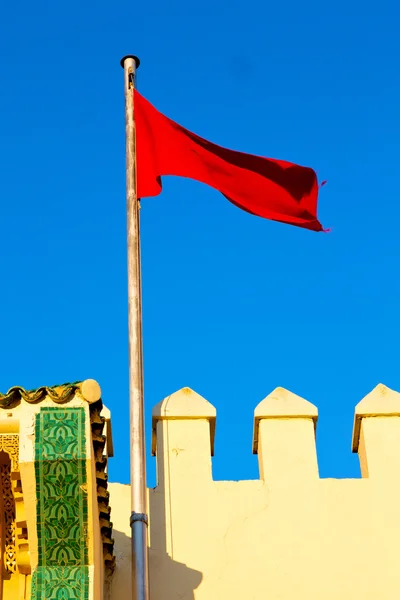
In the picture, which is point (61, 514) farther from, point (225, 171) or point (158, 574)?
point (225, 171)

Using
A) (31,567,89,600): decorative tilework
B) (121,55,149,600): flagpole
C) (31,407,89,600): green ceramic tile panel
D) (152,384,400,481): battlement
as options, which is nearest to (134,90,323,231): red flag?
(121,55,149,600): flagpole

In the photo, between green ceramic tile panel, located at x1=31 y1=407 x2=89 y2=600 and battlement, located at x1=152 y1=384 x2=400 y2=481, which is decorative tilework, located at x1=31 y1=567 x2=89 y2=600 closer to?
green ceramic tile panel, located at x1=31 y1=407 x2=89 y2=600

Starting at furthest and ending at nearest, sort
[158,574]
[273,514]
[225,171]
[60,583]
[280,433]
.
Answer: [225,171] < [280,433] < [273,514] < [158,574] < [60,583]

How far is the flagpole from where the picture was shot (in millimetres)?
8781

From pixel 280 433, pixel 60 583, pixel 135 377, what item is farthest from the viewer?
pixel 280 433

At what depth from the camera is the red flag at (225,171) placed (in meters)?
10.8

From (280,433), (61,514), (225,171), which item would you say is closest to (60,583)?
(61,514)

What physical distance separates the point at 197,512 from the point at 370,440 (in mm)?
1512

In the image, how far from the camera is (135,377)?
30.7 ft

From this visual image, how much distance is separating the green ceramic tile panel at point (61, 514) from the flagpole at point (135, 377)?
68 centimetres

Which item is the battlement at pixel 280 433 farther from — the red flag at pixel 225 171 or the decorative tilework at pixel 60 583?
the decorative tilework at pixel 60 583

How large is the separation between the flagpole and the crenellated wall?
1058 mm

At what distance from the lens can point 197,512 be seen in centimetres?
1020

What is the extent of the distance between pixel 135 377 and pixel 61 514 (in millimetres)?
1491
